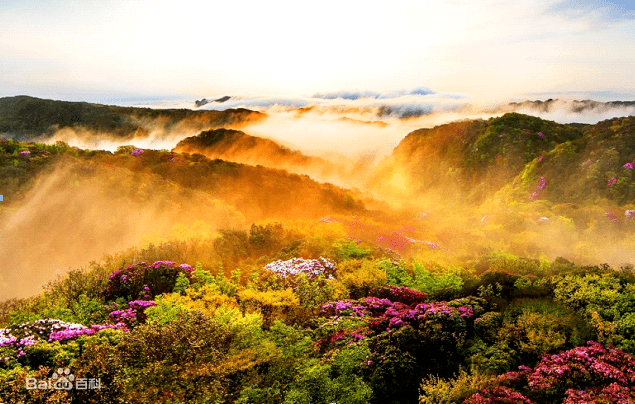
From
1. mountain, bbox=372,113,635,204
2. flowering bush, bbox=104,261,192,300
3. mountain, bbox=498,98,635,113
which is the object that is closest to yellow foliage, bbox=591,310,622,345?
flowering bush, bbox=104,261,192,300

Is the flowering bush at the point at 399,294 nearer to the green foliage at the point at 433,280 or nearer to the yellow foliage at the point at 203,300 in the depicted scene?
the green foliage at the point at 433,280

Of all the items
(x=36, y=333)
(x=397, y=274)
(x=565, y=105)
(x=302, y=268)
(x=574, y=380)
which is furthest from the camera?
(x=565, y=105)

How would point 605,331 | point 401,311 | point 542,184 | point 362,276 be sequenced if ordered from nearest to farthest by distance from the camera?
point 605,331 < point 401,311 < point 362,276 < point 542,184

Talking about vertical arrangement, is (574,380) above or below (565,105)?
below

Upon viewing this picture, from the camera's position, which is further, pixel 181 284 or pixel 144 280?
pixel 144 280

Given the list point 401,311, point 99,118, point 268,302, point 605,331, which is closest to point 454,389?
point 401,311

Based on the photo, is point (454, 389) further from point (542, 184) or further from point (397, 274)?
point (542, 184)

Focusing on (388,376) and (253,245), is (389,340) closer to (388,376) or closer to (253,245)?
(388,376)
